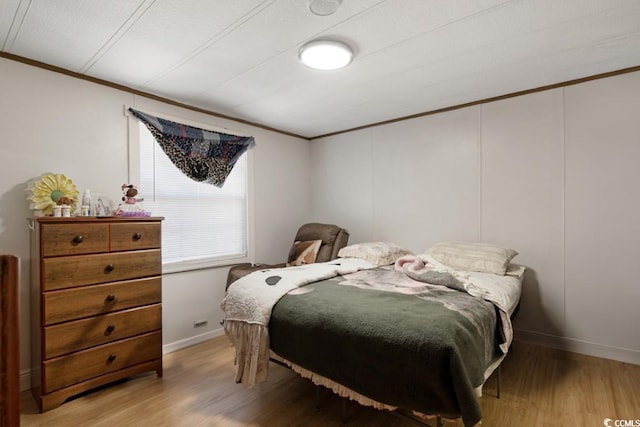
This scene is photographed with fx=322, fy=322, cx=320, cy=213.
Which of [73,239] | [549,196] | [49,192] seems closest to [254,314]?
[73,239]

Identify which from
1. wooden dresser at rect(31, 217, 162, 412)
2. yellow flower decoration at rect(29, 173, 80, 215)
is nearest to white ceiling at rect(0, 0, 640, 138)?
yellow flower decoration at rect(29, 173, 80, 215)

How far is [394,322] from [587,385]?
1788 mm

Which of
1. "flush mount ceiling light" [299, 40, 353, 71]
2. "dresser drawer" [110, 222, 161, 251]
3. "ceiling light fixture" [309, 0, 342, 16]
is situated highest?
"ceiling light fixture" [309, 0, 342, 16]

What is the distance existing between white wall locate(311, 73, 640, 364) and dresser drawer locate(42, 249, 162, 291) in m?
2.59

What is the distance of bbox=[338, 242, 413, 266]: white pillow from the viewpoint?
3.17 meters

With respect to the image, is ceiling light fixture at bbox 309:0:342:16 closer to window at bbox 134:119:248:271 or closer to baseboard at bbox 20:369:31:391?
window at bbox 134:119:248:271

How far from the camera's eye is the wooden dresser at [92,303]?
2025 millimetres

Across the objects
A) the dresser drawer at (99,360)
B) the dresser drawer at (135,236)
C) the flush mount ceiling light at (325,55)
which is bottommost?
the dresser drawer at (99,360)

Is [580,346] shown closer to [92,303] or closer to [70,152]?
[92,303]

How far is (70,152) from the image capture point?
2.49 meters

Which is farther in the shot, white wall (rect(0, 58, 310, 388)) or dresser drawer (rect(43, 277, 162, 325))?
white wall (rect(0, 58, 310, 388))

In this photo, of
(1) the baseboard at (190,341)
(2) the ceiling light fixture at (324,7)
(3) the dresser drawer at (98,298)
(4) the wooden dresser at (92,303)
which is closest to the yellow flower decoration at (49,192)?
(4) the wooden dresser at (92,303)

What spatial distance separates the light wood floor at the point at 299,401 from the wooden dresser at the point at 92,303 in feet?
0.56

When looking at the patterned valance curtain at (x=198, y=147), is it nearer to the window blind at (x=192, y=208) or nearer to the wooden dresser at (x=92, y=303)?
the window blind at (x=192, y=208)
